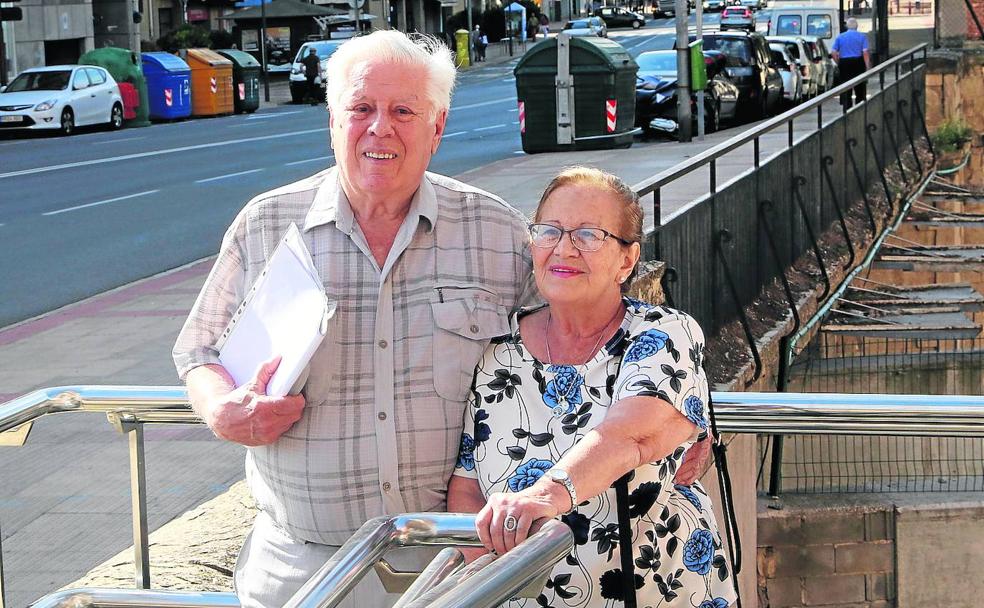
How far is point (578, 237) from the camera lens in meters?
3.03

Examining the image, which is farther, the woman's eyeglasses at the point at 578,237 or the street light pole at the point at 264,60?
the street light pole at the point at 264,60

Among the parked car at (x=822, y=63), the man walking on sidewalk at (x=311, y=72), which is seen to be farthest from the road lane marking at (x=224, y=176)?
the man walking on sidewalk at (x=311, y=72)

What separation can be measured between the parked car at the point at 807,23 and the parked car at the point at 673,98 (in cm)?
1784

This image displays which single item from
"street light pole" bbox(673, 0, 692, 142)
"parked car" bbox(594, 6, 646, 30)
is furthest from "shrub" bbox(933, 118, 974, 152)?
"parked car" bbox(594, 6, 646, 30)

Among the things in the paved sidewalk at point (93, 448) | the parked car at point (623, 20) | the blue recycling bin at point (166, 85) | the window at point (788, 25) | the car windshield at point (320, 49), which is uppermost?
the parked car at point (623, 20)

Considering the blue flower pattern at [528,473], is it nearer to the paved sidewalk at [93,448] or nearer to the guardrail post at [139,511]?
the guardrail post at [139,511]

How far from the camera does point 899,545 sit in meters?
12.2

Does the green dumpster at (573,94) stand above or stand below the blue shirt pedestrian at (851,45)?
below

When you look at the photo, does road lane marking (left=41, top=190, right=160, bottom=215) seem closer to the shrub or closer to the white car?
the shrub

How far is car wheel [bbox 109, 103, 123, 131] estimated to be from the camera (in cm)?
3338

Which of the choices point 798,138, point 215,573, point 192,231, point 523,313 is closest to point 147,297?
point 192,231

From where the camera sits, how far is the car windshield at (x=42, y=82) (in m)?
32.4

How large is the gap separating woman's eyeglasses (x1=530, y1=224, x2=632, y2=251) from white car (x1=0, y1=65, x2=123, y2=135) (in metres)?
29.7

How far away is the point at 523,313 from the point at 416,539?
0.73m
